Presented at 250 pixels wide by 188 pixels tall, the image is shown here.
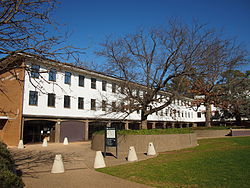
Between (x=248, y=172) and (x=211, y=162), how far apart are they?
2.12 metres

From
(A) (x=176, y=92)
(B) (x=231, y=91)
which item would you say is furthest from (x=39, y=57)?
(B) (x=231, y=91)

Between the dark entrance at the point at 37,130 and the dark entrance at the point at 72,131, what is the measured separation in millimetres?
1130

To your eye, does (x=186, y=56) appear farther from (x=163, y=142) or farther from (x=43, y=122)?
(x=43, y=122)

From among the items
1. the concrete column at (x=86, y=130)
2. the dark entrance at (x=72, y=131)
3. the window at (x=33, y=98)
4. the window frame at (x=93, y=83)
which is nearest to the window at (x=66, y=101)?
the dark entrance at (x=72, y=131)

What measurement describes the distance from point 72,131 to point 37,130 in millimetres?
4019

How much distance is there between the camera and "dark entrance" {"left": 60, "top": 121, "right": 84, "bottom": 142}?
2744cm

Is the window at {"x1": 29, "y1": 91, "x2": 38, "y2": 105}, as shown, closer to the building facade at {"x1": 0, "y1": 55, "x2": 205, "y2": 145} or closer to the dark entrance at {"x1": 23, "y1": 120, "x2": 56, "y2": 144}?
the building facade at {"x1": 0, "y1": 55, "x2": 205, "y2": 145}

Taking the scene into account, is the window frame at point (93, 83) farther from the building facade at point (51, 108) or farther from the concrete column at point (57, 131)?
the concrete column at point (57, 131)

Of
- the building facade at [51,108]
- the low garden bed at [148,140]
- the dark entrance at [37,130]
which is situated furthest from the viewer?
the dark entrance at [37,130]

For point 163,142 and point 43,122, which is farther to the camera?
point 43,122

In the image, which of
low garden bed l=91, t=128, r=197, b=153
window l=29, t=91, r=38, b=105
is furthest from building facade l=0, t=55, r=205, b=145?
low garden bed l=91, t=128, r=197, b=153

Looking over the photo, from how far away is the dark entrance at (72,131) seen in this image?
90.0 feet

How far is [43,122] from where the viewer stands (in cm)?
2775

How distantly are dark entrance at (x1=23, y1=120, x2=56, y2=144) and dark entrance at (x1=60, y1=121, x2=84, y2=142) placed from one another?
113cm
